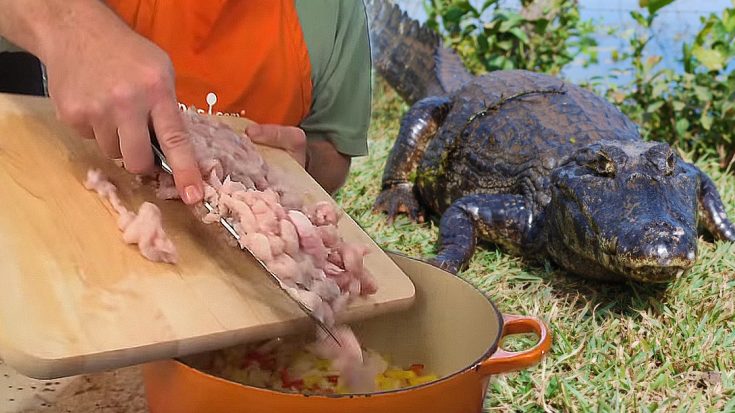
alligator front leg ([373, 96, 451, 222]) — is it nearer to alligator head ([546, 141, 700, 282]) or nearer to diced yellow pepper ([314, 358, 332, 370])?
alligator head ([546, 141, 700, 282])

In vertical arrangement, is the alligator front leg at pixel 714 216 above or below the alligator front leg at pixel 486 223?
above

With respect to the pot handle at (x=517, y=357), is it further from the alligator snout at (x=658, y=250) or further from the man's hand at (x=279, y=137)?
the alligator snout at (x=658, y=250)

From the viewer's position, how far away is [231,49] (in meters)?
1.60

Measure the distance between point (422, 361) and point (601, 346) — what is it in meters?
0.90

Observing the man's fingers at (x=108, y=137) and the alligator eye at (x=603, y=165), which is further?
the alligator eye at (x=603, y=165)

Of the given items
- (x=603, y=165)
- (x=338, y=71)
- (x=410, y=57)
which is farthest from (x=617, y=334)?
(x=410, y=57)

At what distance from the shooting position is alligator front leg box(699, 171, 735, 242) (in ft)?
8.32

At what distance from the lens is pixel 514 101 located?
9.18 feet

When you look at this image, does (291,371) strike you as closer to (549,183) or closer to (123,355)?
(123,355)

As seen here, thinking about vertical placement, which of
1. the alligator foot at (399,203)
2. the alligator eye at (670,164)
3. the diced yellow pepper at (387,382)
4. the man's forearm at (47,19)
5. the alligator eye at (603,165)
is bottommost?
the alligator foot at (399,203)

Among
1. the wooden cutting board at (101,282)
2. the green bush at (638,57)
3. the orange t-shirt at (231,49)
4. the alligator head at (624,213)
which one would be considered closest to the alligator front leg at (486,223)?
the alligator head at (624,213)

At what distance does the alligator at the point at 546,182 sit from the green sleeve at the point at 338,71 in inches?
24.6

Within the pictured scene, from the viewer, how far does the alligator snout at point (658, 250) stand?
1.85 m

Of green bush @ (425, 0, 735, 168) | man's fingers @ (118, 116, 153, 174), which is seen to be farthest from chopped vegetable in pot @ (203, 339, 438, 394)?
green bush @ (425, 0, 735, 168)
